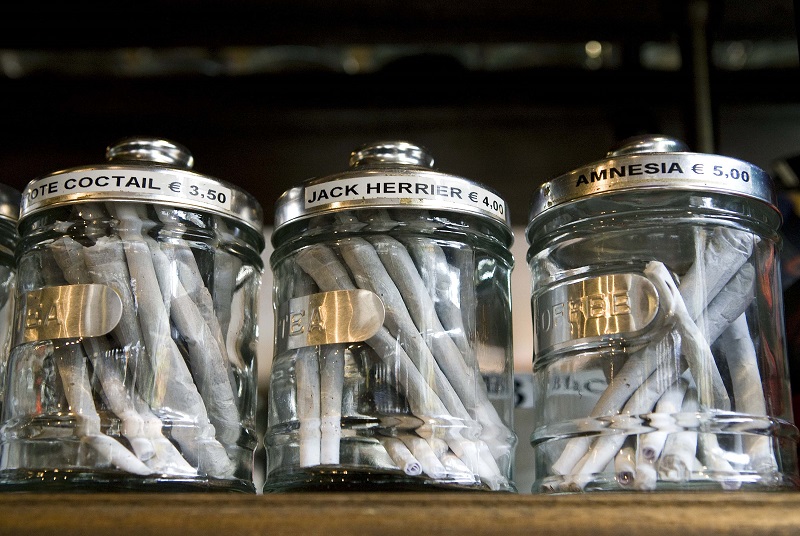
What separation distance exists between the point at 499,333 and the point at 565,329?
6 centimetres

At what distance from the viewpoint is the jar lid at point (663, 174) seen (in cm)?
55

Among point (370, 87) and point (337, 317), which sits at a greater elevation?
point (370, 87)

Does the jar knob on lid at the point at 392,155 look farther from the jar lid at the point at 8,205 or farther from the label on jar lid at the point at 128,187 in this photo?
the jar lid at the point at 8,205

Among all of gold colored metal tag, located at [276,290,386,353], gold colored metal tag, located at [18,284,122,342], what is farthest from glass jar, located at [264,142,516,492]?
gold colored metal tag, located at [18,284,122,342]

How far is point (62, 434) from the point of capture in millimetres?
533

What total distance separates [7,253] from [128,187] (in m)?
0.14

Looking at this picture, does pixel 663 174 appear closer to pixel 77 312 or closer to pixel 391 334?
pixel 391 334

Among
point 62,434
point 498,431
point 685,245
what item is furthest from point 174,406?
point 685,245

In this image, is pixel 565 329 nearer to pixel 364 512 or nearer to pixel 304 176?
pixel 364 512

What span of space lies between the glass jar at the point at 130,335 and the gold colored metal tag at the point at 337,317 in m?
0.06

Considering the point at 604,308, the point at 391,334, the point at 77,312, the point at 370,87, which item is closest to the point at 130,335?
the point at 77,312

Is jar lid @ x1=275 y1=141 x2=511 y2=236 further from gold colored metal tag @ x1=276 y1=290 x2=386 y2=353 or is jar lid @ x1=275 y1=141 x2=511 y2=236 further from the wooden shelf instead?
the wooden shelf

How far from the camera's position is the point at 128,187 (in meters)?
0.57

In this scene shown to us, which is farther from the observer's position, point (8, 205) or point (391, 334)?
point (8, 205)
